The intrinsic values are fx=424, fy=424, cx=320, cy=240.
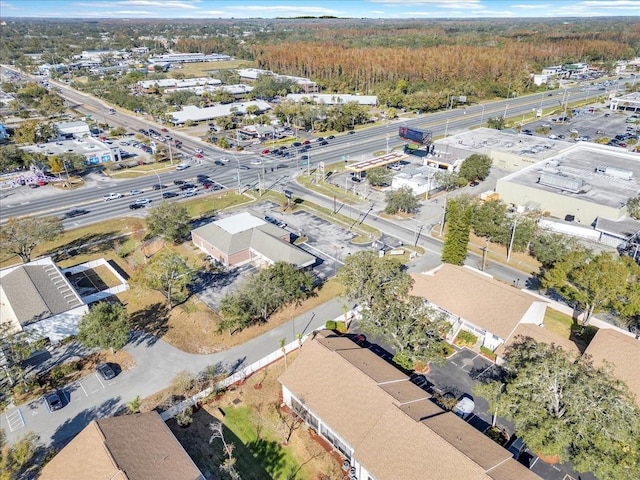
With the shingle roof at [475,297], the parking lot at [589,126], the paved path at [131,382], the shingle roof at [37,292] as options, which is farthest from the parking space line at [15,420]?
the parking lot at [589,126]

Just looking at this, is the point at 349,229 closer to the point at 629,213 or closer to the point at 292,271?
the point at 292,271

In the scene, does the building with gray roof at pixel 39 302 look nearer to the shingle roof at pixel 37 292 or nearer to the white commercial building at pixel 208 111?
the shingle roof at pixel 37 292

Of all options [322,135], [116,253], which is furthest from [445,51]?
[116,253]

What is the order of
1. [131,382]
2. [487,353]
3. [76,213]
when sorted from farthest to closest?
[76,213], [487,353], [131,382]

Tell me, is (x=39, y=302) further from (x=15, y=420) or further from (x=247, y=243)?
(x=247, y=243)

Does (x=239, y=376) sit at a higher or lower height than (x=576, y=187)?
lower

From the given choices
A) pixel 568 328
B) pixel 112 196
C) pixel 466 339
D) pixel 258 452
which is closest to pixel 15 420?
pixel 258 452
